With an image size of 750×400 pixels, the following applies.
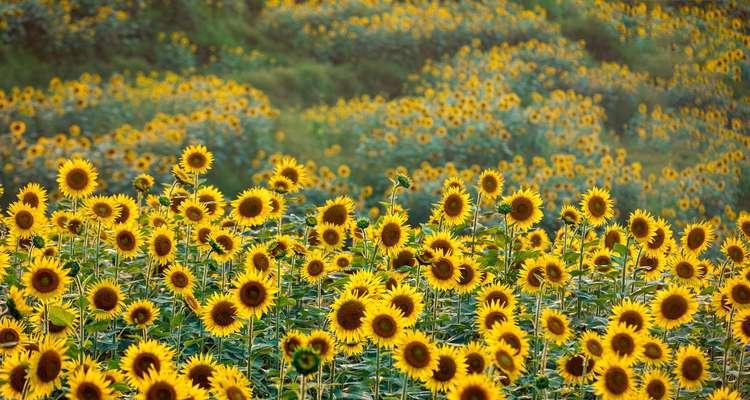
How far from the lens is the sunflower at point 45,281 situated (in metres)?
2.96

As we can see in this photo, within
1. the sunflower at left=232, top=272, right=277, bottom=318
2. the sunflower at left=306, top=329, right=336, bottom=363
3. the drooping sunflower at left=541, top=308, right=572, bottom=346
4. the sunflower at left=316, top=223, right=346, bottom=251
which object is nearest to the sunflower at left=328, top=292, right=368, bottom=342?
the sunflower at left=306, top=329, right=336, bottom=363

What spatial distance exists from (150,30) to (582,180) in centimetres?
695

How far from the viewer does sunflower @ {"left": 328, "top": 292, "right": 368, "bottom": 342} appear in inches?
112

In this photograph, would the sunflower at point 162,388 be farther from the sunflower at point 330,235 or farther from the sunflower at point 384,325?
the sunflower at point 330,235

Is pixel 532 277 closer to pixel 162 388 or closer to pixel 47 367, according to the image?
pixel 162 388

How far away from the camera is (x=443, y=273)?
10.9ft

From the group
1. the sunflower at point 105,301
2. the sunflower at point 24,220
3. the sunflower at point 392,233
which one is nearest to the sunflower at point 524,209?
the sunflower at point 392,233

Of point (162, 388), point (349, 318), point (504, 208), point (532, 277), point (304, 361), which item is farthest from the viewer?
point (504, 208)

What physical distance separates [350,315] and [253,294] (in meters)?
0.36

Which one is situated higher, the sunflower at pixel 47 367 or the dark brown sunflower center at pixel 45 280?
the sunflower at pixel 47 367

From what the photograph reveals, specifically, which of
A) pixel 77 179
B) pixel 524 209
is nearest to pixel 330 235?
pixel 524 209

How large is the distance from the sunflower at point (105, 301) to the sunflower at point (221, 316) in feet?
1.30

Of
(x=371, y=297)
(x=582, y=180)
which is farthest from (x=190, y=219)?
(x=582, y=180)

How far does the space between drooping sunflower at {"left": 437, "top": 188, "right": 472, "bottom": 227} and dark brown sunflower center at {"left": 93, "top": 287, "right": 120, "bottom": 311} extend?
1.52m
